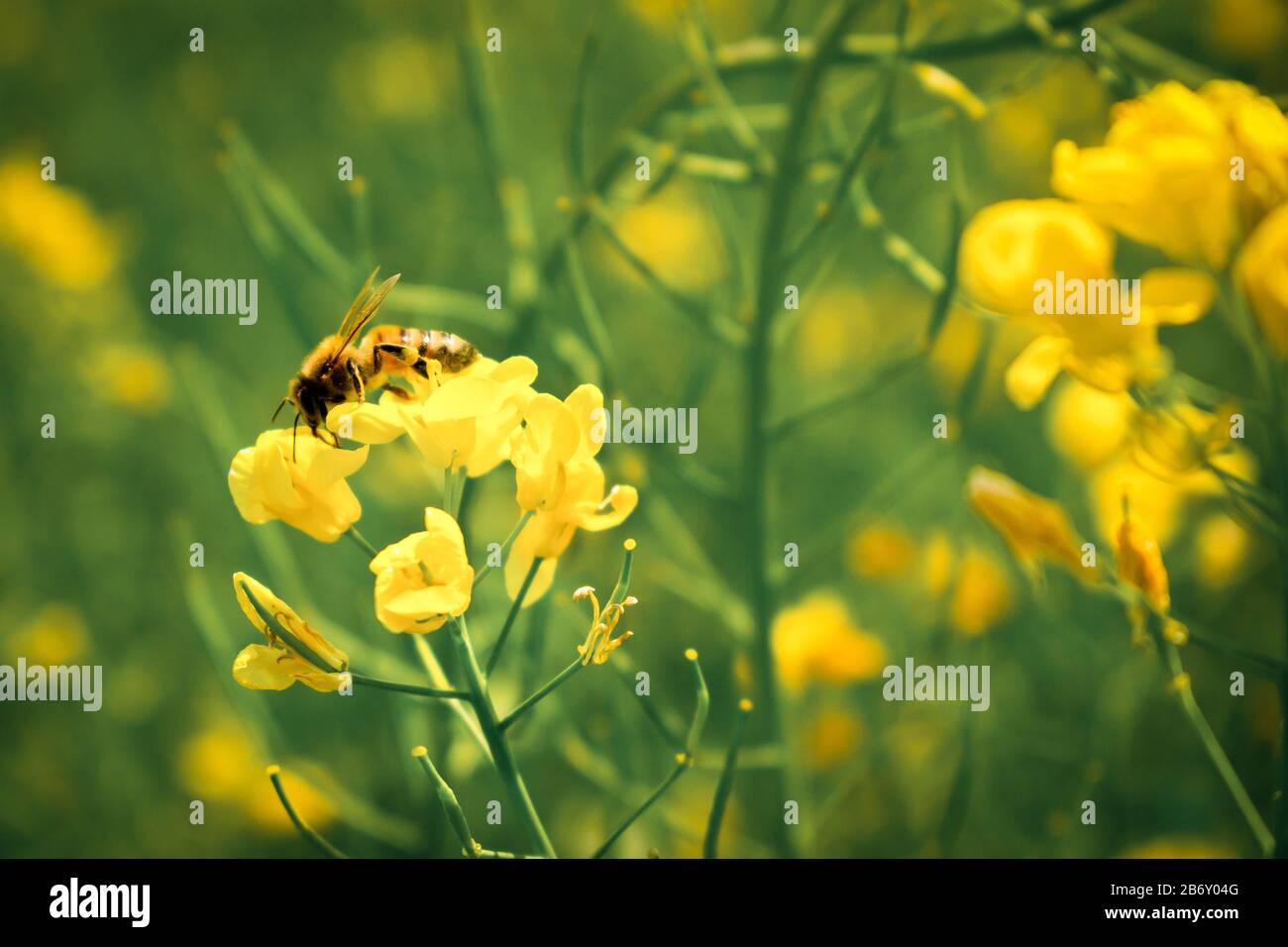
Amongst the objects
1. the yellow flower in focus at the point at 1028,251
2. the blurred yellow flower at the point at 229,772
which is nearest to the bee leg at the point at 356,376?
the yellow flower in focus at the point at 1028,251

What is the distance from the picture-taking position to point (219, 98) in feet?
10.3

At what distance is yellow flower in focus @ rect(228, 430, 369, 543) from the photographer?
29.1 inches

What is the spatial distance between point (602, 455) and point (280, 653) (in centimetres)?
63

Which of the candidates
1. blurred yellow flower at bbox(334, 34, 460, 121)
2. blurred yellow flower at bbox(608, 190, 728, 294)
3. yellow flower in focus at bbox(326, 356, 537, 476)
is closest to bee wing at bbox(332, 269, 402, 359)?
yellow flower in focus at bbox(326, 356, 537, 476)

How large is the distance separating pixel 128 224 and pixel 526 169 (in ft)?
3.71

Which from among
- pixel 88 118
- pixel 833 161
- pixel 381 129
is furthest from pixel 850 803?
pixel 88 118

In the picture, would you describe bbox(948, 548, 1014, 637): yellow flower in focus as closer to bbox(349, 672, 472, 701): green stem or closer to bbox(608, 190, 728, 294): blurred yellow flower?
bbox(349, 672, 472, 701): green stem

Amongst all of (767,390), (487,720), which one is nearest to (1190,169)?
(767,390)

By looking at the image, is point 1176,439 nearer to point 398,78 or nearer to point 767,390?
point 767,390

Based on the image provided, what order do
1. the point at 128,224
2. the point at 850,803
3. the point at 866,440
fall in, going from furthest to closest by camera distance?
the point at 128,224, the point at 866,440, the point at 850,803
